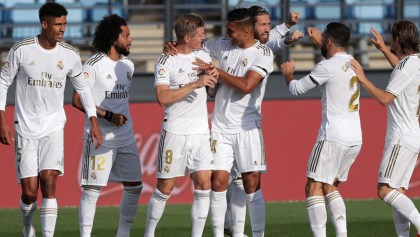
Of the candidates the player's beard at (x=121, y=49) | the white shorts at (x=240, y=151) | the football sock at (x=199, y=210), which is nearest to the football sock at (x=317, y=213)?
the white shorts at (x=240, y=151)

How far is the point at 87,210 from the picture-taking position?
A: 11234mm

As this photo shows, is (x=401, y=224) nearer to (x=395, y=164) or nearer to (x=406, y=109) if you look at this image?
(x=395, y=164)

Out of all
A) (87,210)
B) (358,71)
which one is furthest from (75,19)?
(358,71)

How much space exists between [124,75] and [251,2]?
8.84 metres

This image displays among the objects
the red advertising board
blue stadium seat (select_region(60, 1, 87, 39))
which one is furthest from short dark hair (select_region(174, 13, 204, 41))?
blue stadium seat (select_region(60, 1, 87, 39))

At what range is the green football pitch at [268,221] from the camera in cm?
1314

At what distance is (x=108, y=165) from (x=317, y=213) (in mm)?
2016

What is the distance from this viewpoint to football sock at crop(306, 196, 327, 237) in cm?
1068

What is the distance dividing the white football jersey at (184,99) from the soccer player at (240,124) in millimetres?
189

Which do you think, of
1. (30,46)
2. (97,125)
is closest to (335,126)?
(97,125)

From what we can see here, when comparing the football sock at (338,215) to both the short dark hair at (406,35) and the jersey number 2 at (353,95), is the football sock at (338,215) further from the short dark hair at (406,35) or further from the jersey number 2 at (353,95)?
the short dark hair at (406,35)

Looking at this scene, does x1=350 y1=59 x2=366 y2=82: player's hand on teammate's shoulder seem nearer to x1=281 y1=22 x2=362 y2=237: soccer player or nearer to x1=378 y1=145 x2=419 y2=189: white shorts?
x1=281 y1=22 x2=362 y2=237: soccer player

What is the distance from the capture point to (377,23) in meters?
21.0

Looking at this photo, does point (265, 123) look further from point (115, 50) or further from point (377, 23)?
point (115, 50)
